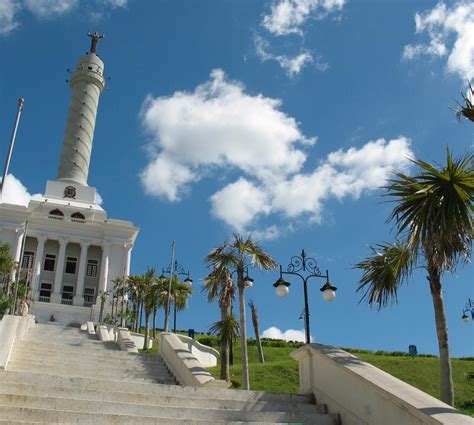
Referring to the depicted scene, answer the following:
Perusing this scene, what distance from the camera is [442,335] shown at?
13156mm

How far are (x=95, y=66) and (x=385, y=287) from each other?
249 feet

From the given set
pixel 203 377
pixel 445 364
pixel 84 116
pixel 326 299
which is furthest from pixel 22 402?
pixel 84 116

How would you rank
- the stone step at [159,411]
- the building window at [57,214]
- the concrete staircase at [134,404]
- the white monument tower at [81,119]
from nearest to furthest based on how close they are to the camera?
1. the concrete staircase at [134,404]
2. the stone step at [159,411]
3. the building window at [57,214]
4. the white monument tower at [81,119]

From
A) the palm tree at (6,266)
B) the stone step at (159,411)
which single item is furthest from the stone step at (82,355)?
the palm tree at (6,266)

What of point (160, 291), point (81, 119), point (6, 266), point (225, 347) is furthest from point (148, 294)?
point (81, 119)

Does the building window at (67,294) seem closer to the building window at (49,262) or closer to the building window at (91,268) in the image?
the building window at (91,268)

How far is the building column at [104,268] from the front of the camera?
208ft

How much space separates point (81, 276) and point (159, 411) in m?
58.4

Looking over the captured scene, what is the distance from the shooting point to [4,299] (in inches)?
1527

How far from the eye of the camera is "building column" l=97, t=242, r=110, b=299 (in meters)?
63.4

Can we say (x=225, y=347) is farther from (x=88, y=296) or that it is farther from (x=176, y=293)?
(x=88, y=296)

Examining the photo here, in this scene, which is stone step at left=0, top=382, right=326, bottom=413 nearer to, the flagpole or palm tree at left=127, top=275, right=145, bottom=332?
the flagpole

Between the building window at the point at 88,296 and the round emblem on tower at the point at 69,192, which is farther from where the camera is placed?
the round emblem on tower at the point at 69,192

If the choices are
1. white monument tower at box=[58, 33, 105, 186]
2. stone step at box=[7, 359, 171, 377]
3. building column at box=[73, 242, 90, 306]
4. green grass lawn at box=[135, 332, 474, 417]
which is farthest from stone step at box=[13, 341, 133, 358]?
white monument tower at box=[58, 33, 105, 186]
